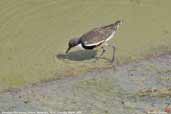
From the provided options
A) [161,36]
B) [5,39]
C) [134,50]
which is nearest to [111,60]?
[134,50]

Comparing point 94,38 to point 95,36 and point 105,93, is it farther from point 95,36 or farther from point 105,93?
point 105,93

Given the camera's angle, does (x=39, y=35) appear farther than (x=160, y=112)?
Yes

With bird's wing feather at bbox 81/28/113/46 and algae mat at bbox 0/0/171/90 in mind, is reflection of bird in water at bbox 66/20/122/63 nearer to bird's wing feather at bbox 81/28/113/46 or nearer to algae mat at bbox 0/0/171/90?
bird's wing feather at bbox 81/28/113/46

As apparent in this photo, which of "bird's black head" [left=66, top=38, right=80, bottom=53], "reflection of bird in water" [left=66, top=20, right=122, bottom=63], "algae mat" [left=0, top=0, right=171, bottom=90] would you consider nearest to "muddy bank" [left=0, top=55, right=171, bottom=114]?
"algae mat" [left=0, top=0, right=171, bottom=90]

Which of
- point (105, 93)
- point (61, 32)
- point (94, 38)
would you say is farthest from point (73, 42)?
point (105, 93)

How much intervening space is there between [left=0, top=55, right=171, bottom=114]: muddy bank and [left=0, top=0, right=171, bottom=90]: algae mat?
322 mm

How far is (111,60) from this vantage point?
35.0 ft

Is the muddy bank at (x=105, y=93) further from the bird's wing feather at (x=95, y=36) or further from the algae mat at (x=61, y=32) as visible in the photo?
the bird's wing feather at (x=95, y=36)

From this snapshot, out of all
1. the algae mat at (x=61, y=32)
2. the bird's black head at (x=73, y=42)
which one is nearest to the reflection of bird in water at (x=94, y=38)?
the bird's black head at (x=73, y=42)

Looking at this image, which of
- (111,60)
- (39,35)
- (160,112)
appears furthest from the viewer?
(39,35)

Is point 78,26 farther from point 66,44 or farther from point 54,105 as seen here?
point 54,105

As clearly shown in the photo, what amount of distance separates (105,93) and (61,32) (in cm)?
231

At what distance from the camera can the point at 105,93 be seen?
9680 millimetres

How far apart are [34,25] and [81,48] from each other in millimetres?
1460
